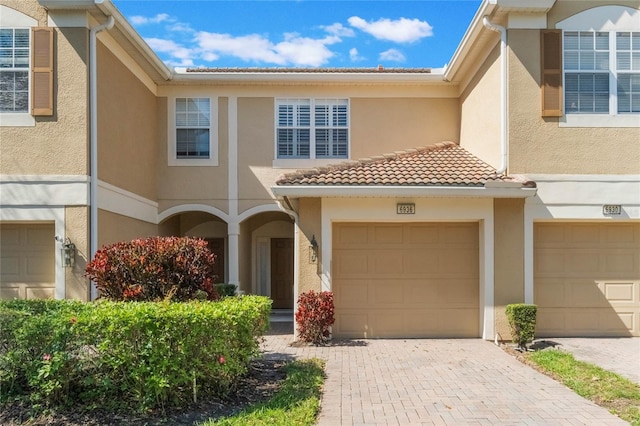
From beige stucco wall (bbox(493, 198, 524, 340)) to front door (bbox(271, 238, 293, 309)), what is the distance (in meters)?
7.39

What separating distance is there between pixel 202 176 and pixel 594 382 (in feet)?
33.8

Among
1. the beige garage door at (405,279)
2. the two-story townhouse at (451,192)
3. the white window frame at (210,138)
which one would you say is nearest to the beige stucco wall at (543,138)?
the two-story townhouse at (451,192)

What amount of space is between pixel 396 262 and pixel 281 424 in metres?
5.98

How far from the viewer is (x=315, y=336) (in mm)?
10383

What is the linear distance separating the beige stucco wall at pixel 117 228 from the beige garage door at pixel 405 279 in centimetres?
476

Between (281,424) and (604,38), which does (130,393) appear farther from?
(604,38)

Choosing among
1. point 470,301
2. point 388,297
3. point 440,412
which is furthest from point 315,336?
point 440,412

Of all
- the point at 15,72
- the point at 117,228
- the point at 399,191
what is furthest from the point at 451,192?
the point at 15,72

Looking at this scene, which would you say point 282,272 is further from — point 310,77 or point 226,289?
point 310,77

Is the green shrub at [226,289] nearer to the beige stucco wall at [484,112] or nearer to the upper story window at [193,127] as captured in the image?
the upper story window at [193,127]

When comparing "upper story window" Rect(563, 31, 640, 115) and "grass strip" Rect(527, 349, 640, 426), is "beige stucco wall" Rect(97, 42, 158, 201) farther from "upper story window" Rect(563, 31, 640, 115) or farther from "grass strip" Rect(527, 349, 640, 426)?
"upper story window" Rect(563, 31, 640, 115)

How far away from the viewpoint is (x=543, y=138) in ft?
34.9

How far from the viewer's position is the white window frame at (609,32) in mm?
10609

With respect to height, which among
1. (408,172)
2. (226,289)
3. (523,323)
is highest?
(408,172)
